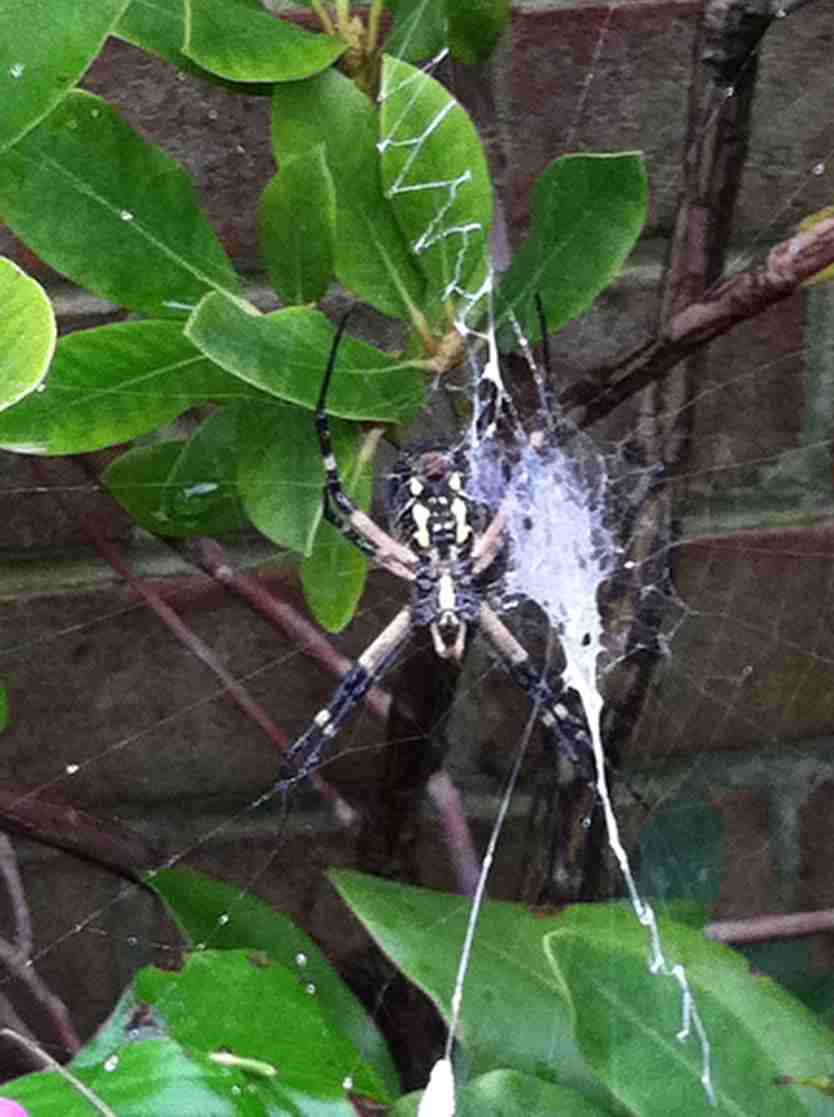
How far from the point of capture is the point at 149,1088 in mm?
518

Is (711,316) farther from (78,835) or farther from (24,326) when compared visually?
(78,835)

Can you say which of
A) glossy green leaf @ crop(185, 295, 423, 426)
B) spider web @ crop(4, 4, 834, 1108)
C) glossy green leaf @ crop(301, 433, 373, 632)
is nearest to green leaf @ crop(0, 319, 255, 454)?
glossy green leaf @ crop(185, 295, 423, 426)

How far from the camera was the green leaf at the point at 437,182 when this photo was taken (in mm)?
600

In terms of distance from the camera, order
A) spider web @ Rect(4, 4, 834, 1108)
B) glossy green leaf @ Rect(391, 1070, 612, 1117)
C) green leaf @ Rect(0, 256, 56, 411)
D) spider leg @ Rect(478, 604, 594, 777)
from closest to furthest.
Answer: green leaf @ Rect(0, 256, 56, 411) < glossy green leaf @ Rect(391, 1070, 612, 1117) < spider leg @ Rect(478, 604, 594, 777) < spider web @ Rect(4, 4, 834, 1108)

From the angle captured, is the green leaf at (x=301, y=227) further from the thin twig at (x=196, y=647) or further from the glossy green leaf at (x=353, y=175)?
the thin twig at (x=196, y=647)

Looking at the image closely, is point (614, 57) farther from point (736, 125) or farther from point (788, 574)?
point (788, 574)

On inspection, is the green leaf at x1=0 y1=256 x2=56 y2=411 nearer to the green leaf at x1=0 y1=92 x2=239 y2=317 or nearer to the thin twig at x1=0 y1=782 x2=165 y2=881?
the green leaf at x1=0 y1=92 x2=239 y2=317

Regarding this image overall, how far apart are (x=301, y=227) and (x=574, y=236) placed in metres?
0.11

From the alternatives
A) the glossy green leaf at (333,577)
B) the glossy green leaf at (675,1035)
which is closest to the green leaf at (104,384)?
the glossy green leaf at (333,577)

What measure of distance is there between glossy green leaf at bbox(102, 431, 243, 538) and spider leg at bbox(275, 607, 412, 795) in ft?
0.46

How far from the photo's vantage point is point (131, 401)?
2.08 feet

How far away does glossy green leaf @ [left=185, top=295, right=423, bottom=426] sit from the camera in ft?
1.81

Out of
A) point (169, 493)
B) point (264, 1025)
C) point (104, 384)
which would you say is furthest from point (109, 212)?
point (264, 1025)

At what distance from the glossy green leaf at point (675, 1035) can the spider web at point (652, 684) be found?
1.17 ft
